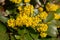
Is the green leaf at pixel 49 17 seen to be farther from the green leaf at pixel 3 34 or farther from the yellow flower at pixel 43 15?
the green leaf at pixel 3 34

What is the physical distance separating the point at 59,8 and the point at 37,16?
41 centimetres

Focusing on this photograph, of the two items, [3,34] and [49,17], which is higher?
[49,17]

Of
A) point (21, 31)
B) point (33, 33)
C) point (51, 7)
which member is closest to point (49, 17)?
point (51, 7)

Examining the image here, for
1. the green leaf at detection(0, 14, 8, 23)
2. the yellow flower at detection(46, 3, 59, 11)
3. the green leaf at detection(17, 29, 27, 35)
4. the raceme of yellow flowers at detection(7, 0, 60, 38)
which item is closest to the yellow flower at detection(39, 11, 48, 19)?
the raceme of yellow flowers at detection(7, 0, 60, 38)

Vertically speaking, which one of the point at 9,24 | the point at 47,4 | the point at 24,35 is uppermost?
the point at 47,4

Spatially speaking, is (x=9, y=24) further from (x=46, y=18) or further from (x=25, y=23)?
(x=46, y=18)

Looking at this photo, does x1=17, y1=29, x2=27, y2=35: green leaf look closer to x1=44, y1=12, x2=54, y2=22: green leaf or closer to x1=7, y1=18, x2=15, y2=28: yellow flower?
x1=7, y1=18, x2=15, y2=28: yellow flower

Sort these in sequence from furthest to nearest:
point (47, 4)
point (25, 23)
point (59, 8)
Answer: point (59, 8)
point (47, 4)
point (25, 23)

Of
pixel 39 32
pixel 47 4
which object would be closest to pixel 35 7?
pixel 47 4

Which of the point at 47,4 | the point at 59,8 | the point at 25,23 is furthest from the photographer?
the point at 59,8

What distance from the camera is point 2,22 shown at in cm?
238

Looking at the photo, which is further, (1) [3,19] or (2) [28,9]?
(1) [3,19]

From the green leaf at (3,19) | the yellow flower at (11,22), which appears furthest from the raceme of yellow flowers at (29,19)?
the green leaf at (3,19)

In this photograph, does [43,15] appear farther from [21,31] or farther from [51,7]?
[21,31]
